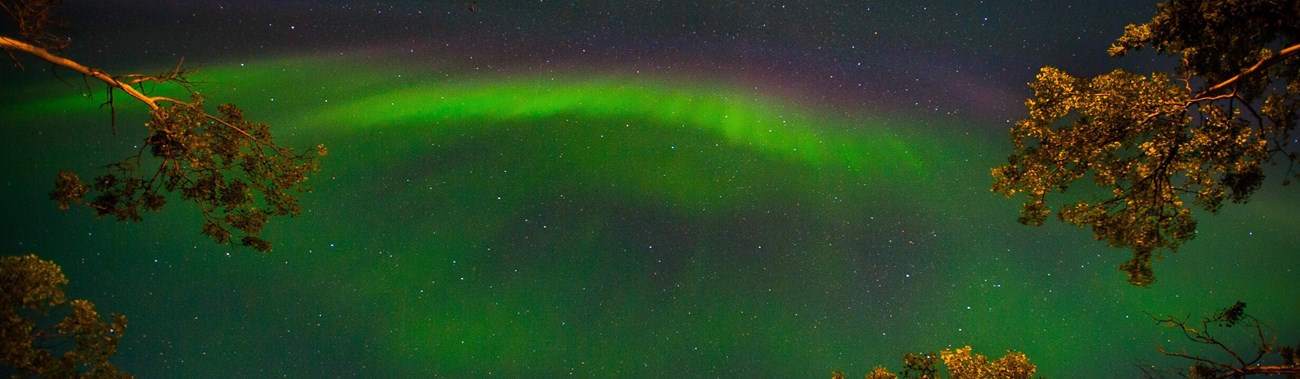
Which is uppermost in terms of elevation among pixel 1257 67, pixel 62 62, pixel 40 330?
pixel 1257 67

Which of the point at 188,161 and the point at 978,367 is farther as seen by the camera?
the point at 978,367

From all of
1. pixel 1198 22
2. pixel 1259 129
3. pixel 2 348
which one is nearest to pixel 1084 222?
pixel 1259 129

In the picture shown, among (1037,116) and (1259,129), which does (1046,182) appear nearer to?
(1037,116)

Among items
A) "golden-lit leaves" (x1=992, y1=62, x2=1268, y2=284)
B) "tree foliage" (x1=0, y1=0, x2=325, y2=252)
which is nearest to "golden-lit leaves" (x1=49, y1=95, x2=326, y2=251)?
"tree foliage" (x1=0, y1=0, x2=325, y2=252)

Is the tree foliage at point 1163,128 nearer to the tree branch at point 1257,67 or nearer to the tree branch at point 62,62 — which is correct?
the tree branch at point 1257,67

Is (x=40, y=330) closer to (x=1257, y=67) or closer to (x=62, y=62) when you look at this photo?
(x=62, y=62)

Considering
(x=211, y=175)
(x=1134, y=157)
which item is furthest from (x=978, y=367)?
(x=211, y=175)

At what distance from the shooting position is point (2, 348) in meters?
6.13

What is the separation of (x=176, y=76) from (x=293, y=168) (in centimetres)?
162

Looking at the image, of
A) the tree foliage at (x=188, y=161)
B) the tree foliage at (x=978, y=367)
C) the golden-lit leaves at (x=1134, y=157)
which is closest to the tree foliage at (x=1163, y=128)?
the golden-lit leaves at (x=1134, y=157)


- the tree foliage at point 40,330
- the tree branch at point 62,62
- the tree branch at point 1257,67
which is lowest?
the tree foliage at point 40,330

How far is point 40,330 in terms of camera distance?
6.55m

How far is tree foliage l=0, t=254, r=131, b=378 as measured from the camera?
6238 mm

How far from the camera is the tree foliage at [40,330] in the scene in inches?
246
